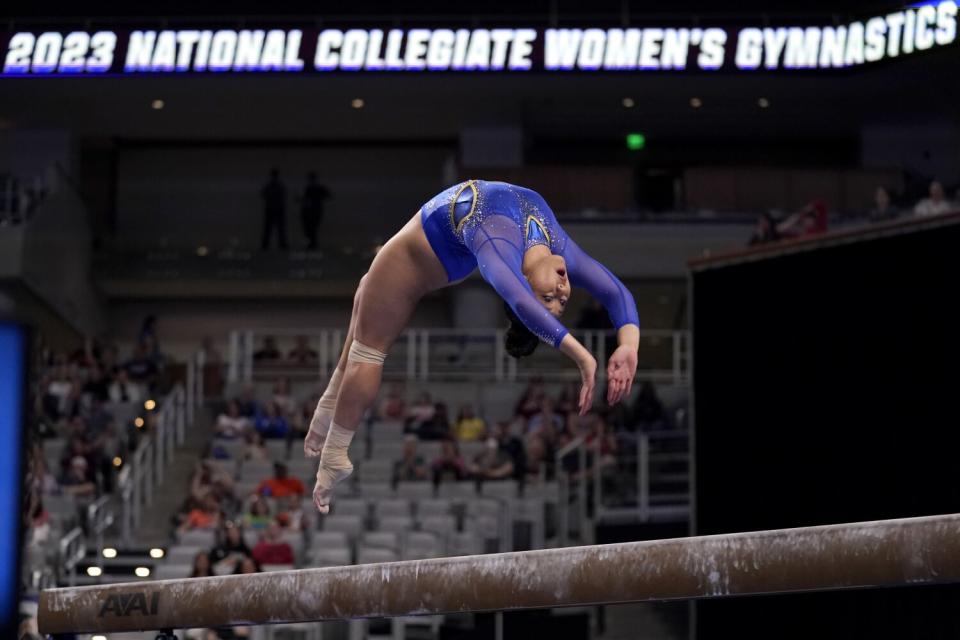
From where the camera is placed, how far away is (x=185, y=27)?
19.6m

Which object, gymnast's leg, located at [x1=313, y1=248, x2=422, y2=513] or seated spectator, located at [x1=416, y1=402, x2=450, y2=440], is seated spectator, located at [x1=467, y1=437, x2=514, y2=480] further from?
gymnast's leg, located at [x1=313, y1=248, x2=422, y2=513]

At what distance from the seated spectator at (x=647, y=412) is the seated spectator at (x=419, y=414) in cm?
197

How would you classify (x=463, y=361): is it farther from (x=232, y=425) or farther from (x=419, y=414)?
(x=232, y=425)

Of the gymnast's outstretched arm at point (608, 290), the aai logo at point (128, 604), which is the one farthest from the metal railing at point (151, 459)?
the gymnast's outstretched arm at point (608, 290)

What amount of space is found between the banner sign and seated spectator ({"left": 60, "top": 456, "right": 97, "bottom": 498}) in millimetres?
6367

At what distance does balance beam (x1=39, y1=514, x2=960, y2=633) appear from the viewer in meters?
4.79

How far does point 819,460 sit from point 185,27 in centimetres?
1104

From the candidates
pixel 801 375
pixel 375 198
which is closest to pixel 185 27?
pixel 375 198

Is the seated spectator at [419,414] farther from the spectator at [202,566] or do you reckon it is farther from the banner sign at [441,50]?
the banner sign at [441,50]

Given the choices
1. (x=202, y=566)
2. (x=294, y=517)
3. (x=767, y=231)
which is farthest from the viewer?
(x=294, y=517)

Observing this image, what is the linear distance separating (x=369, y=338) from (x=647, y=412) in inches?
383

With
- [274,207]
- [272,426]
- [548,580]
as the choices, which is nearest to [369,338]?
[548,580]

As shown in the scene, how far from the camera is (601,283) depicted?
19.2 ft

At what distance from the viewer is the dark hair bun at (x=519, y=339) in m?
5.64
